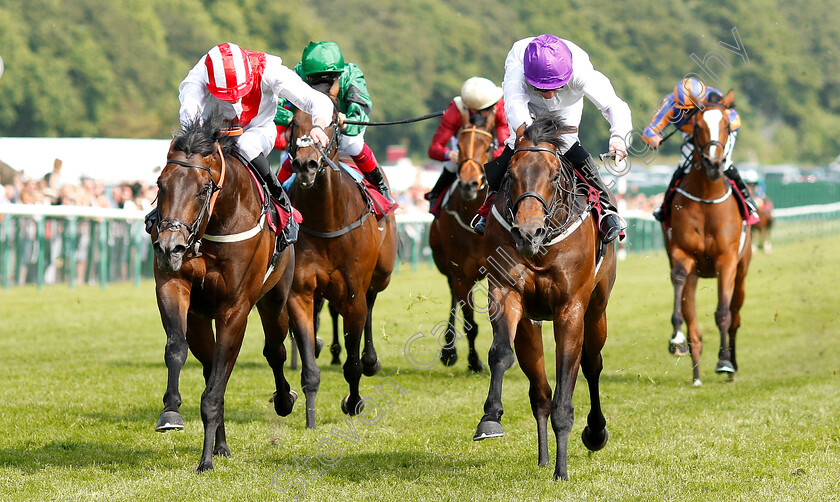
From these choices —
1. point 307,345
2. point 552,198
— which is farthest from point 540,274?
point 307,345

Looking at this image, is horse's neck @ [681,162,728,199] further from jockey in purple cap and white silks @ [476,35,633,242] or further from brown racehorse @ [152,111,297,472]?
brown racehorse @ [152,111,297,472]

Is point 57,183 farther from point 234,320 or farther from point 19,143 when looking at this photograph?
point 234,320

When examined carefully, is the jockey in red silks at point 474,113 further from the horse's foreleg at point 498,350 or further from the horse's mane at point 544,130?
the horse's foreleg at point 498,350

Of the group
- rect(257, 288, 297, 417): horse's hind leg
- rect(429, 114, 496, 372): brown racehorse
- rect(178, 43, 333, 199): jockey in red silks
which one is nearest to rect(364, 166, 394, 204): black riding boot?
rect(429, 114, 496, 372): brown racehorse

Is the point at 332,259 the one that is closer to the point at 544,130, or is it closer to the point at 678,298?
the point at 544,130

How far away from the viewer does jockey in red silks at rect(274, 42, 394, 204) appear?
7438 millimetres

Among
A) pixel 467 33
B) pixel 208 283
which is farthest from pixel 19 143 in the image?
pixel 467 33

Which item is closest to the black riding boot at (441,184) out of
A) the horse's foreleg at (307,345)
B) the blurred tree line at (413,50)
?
the horse's foreleg at (307,345)

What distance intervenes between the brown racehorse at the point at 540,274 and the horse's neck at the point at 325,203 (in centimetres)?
173

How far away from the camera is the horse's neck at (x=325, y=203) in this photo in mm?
7164

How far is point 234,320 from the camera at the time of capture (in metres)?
5.75

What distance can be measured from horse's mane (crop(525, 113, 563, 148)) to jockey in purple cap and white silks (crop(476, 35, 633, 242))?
4.0 inches

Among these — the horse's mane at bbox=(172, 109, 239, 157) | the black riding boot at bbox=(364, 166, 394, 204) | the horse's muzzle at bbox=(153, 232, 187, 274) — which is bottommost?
the horse's muzzle at bbox=(153, 232, 187, 274)

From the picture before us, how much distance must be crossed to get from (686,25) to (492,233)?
1046 inches
